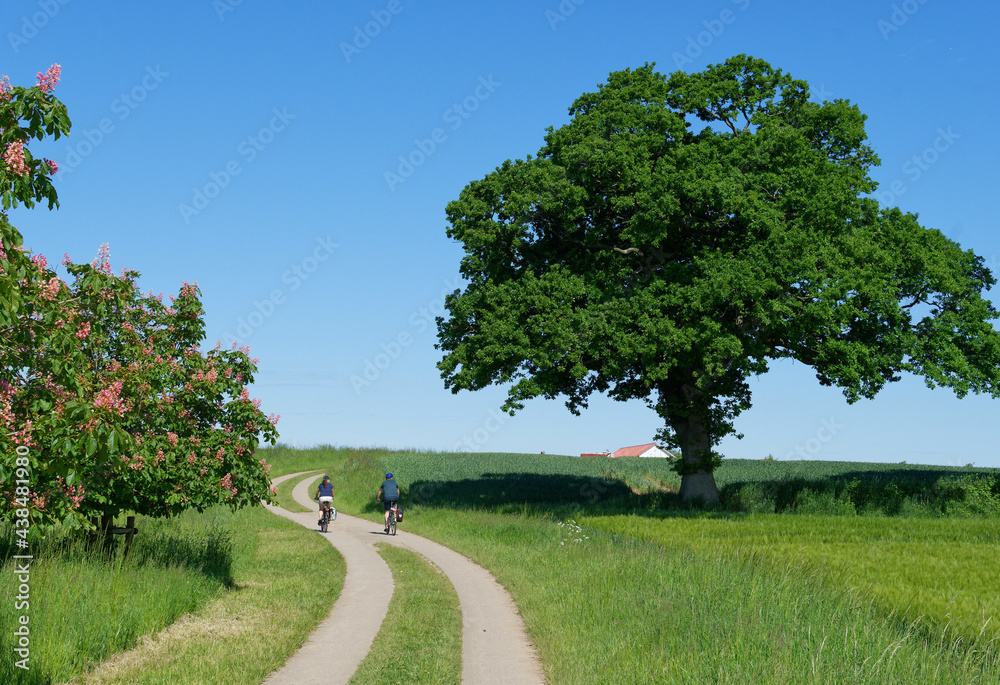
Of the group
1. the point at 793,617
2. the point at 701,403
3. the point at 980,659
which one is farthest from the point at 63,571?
the point at 701,403

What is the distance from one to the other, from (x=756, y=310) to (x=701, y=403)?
5.65m

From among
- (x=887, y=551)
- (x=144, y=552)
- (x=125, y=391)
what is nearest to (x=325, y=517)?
(x=144, y=552)

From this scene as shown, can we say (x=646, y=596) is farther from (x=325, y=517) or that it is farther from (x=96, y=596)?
(x=325, y=517)

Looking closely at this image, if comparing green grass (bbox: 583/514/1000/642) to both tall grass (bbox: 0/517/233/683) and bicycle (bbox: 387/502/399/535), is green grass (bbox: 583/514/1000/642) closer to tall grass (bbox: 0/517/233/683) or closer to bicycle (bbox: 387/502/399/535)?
bicycle (bbox: 387/502/399/535)

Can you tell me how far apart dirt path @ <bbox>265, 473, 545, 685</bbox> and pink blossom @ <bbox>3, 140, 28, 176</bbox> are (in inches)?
250

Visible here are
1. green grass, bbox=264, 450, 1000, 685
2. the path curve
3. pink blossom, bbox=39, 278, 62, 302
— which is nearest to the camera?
pink blossom, bbox=39, 278, 62, 302

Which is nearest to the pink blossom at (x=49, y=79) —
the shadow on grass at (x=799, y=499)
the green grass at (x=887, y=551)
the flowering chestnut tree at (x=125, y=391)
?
the flowering chestnut tree at (x=125, y=391)

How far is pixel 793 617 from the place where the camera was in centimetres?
1088

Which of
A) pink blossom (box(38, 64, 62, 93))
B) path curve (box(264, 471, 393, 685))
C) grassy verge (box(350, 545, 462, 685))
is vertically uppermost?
pink blossom (box(38, 64, 62, 93))

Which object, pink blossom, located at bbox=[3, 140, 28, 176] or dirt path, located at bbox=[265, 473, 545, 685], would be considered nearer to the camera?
pink blossom, located at bbox=[3, 140, 28, 176]

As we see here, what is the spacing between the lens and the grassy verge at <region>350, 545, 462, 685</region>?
31.4 ft

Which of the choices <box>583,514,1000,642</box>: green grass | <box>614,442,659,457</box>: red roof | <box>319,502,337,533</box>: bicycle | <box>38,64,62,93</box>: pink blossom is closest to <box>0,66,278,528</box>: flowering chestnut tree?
<box>38,64,62,93</box>: pink blossom

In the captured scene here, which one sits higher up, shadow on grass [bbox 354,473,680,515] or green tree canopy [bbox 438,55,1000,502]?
green tree canopy [bbox 438,55,1000,502]

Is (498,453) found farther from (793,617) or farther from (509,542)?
(793,617)
